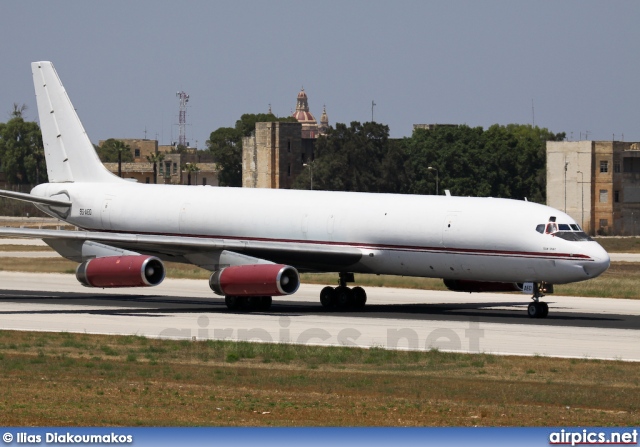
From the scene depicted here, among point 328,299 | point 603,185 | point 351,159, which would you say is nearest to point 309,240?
point 328,299

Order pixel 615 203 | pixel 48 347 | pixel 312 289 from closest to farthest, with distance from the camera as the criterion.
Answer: pixel 48 347
pixel 312 289
pixel 615 203

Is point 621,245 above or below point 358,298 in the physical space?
below

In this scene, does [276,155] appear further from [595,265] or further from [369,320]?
[595,265]

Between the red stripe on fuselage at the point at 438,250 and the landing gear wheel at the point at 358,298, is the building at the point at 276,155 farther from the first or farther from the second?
the landing gear wheel at the point at 358,298

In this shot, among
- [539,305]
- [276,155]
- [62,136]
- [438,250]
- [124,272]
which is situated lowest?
[539,305]

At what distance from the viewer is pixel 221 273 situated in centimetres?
4184

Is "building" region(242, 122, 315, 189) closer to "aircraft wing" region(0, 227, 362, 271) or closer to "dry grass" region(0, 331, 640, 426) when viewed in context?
"aircraft wing" region(0, 227, 362, 271)

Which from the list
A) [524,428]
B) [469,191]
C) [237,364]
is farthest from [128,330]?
[469,191]

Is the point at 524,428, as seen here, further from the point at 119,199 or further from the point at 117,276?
the point at 119,199

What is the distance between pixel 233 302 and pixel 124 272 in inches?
155

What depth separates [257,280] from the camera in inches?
1604

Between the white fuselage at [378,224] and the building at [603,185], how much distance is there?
10371 centimetres

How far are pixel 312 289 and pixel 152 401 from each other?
3250 centimetres

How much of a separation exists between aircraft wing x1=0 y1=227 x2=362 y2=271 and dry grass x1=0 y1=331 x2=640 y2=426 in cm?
997
